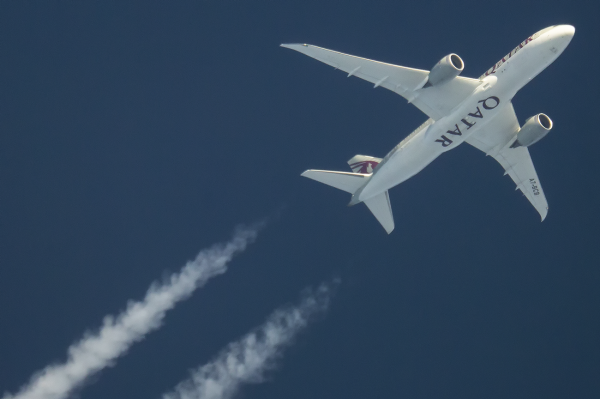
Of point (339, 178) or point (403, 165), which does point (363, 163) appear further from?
point (403, 165)

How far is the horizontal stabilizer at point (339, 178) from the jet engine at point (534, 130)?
12054 millimetres

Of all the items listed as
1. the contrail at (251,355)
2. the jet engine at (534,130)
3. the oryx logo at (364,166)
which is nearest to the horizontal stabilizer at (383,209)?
the oryx logo at (364,166)

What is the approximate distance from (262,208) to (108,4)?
2388cm

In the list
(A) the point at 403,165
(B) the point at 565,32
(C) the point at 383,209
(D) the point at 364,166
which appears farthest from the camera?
(C) the point at 383,209

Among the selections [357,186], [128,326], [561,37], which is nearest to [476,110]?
[561,37]

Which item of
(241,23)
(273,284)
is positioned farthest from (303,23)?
(273,284)

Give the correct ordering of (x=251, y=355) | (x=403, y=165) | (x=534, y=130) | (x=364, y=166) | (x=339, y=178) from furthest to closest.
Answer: (x=251, y=355), (x=364, y=166), (x=339, y=178), (x=403, y=165), (x=534, y=130)

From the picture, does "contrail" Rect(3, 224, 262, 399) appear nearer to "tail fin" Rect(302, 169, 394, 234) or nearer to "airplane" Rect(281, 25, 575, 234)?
"tail fin" Rect(302, 169, 394, 234)

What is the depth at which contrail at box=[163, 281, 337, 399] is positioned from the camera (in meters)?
48.8

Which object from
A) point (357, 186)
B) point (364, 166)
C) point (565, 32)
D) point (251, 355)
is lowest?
point (251, 355)

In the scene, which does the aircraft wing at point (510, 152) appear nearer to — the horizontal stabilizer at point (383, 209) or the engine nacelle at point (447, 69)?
the horizontal stabilizer at point (383, 209)

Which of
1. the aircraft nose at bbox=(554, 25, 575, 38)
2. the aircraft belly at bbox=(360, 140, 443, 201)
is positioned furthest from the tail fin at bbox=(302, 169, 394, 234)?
the aircraft nose at bbox=(554, 25, 575, 38)

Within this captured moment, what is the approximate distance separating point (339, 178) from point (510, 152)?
13923 millimetres

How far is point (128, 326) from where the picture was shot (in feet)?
162
